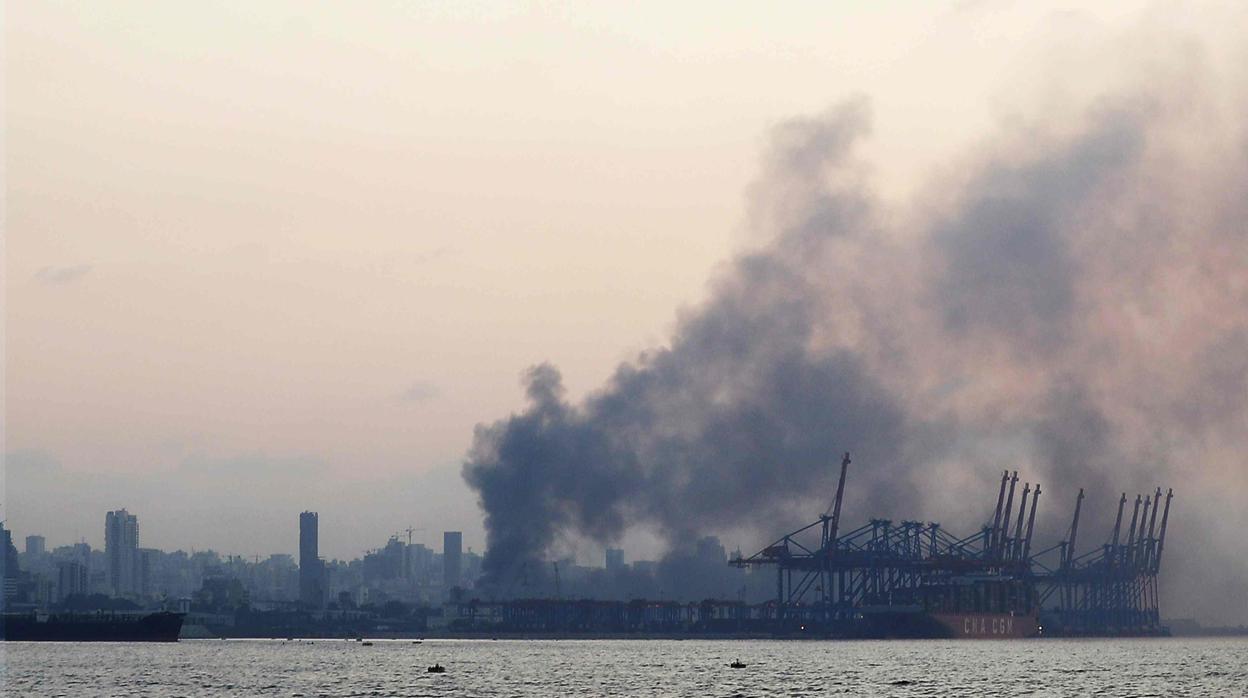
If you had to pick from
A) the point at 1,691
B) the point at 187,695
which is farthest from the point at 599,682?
→ the point at 1,691

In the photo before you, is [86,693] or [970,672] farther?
[970,672]

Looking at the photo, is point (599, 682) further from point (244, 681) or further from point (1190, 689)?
point (1190, 689)

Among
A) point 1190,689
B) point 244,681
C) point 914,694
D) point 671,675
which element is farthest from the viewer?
point 671,675

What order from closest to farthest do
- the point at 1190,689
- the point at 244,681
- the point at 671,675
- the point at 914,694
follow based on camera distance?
1. the point at 914,694
2. the point at 1190,689
3. the point at 244,681
4. the point at 671,675

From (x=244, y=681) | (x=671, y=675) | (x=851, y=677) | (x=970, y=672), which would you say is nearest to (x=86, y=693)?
(x=244, y=681)

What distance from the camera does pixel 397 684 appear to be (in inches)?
6540

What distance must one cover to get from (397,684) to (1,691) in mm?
32304

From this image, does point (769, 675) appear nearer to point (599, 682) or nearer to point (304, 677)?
point (599, 682)

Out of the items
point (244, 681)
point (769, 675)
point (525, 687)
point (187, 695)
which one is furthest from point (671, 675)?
point (187, 695)

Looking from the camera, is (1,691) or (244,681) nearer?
(1,691)

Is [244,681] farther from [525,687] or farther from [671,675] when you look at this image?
[671,675]

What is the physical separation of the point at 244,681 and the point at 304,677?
31.3 ft

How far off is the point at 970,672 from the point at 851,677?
18.1m

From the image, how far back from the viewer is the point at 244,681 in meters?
174
